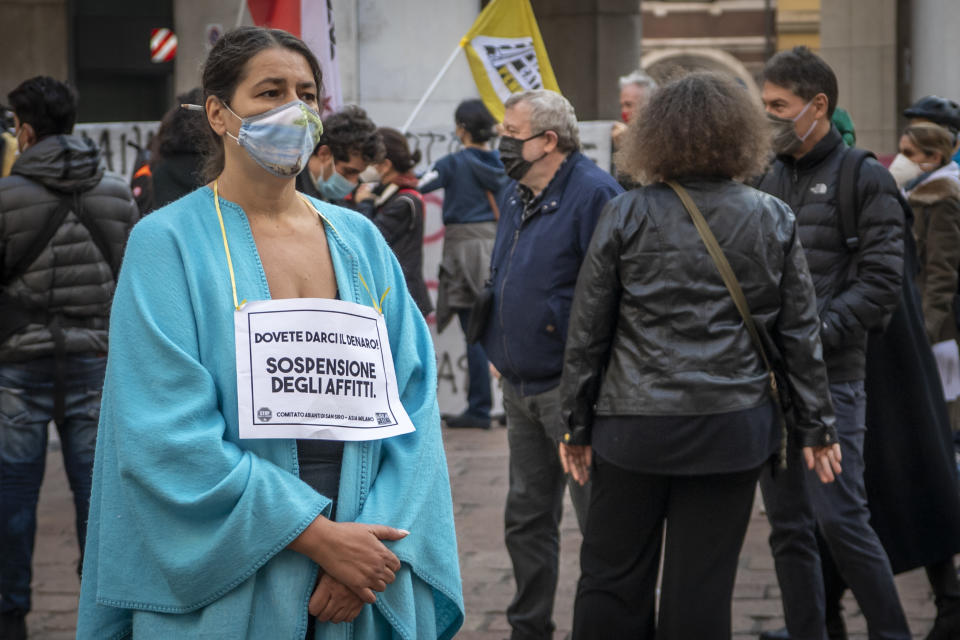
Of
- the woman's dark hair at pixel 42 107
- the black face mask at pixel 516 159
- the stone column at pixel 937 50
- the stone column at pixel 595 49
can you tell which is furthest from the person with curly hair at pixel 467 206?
the stone column at pixel 595 49

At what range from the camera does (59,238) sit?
17.8ft

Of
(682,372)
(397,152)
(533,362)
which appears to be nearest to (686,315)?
(682,372)

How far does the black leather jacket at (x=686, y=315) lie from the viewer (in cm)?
390

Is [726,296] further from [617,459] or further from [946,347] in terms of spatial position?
[946,347]

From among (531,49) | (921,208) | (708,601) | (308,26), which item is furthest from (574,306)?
(531,49)

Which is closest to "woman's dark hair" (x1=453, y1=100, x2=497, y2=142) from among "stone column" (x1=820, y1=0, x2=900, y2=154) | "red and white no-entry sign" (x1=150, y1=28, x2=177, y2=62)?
"red and white no-entry sign" (x1=150, y1=28, x2=177, y2=62)

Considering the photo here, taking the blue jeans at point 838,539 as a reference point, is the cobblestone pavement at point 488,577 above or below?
below

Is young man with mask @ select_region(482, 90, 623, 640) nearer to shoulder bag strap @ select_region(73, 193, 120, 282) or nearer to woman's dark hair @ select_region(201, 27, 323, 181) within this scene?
shoulder bag strap @ select_region(73, 193, 120, 282)

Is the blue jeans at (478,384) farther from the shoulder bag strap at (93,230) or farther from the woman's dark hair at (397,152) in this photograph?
the shoulder bag strap at (93,230)

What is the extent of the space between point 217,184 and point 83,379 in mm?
2906

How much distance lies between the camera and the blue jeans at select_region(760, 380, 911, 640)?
15.5ft

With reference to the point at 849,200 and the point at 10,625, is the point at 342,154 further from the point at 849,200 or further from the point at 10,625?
the point at 849,200

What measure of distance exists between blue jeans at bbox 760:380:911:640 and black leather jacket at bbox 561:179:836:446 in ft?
2.28

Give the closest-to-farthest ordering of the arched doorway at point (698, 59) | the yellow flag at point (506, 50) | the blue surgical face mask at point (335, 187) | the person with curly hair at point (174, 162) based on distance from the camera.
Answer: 1. the person with curly hair at point (174, 162)
2. the blue surgical face mask at point (335, 187)
3. the yellow flag at point (506, 50)
4. the arched doorway at point (698, 59)
